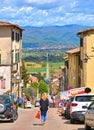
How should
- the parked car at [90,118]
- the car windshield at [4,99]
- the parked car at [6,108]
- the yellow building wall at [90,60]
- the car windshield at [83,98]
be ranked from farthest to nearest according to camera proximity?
the yellow building wall at [90,60] < the car windshield at [4,99] < the parked car at [6,108] < the car windshield at [83,98] < the parked car at [90,118]

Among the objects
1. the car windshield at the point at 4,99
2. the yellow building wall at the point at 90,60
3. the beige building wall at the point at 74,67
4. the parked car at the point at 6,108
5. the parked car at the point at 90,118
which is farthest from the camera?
the beige building wall at the point at 74,67

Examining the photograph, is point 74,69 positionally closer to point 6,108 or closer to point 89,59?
point 89,59

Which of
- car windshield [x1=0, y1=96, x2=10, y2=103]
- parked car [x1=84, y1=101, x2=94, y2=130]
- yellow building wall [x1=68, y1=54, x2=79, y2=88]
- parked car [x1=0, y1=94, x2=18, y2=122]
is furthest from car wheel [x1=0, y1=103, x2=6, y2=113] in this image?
yellow building wall [x1=68, y1=54, x2=79, y2=88]

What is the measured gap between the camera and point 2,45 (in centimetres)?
7231

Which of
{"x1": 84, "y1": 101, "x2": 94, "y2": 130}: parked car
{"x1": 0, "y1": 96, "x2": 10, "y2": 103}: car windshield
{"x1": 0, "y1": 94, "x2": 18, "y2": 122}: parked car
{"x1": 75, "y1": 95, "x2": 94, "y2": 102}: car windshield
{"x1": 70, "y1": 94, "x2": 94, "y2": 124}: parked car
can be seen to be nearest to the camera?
{"x1": 84, "y1": 101, "x2": 94, "y2": 130}: parked car

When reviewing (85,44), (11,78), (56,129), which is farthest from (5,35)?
(56,129)

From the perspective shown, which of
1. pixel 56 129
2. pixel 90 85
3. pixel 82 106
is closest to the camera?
pixel 56 129

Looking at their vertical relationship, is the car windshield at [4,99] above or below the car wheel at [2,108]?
above

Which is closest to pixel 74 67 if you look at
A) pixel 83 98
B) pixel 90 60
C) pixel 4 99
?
pixel 90 60

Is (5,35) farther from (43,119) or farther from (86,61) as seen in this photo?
(43,119)

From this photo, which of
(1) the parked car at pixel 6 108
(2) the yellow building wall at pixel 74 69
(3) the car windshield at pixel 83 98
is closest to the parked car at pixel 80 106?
(3) the car windshield at pixel 83 98

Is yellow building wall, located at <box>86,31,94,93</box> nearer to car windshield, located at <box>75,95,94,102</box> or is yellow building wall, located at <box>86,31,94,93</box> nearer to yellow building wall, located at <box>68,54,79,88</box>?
yellow building wall, located at <box>68,54,79,88</box>

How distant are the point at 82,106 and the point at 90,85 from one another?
42766mm

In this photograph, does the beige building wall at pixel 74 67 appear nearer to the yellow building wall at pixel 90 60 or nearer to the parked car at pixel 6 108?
the yellow building wall at pixel 90 60
